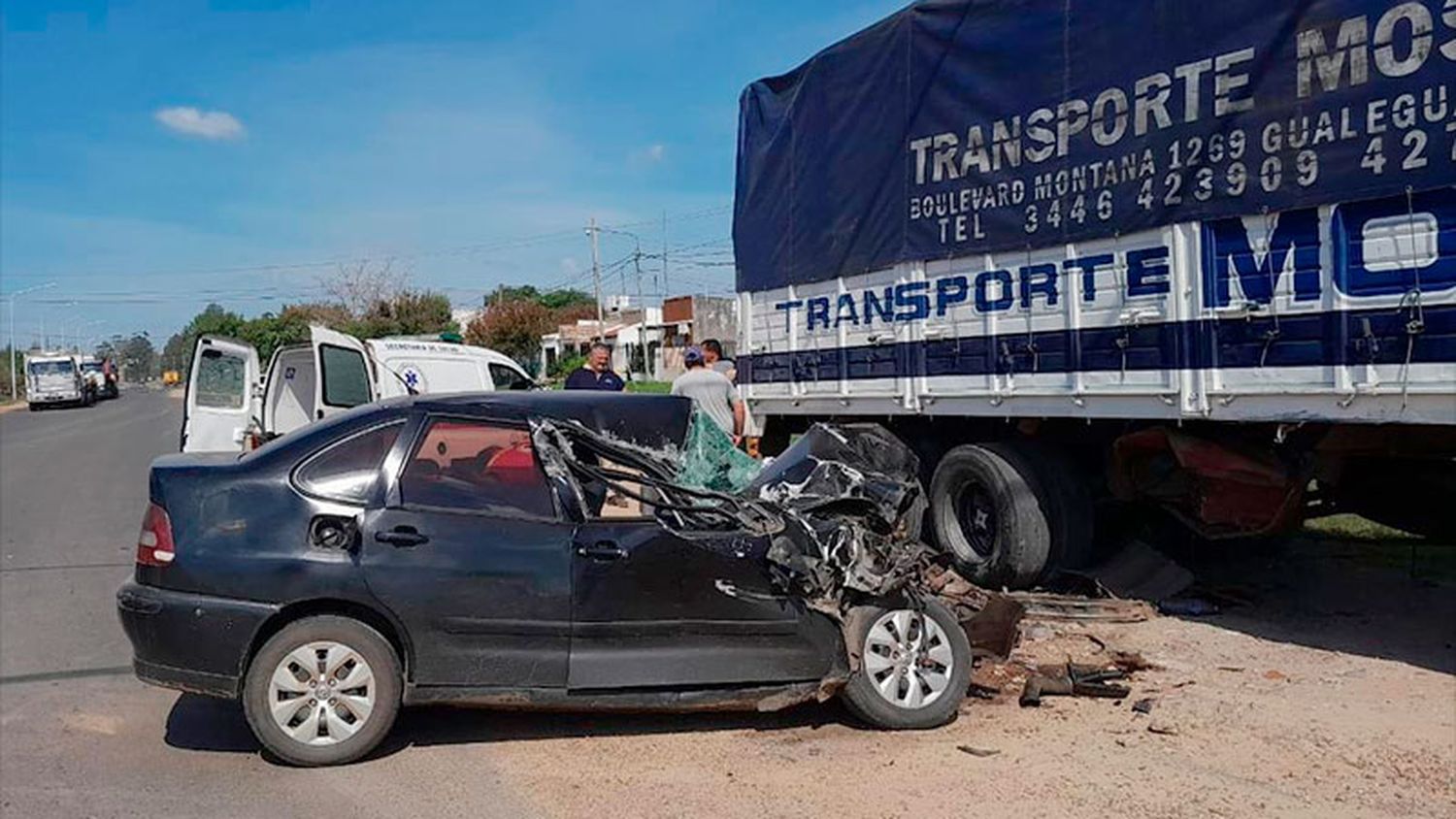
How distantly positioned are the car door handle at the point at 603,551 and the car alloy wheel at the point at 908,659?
1181 millimetres

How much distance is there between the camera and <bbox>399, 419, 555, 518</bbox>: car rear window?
201 inches

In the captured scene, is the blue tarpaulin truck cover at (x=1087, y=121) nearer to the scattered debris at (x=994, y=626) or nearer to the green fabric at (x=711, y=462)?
the scattered debris at (x=994, y=626)

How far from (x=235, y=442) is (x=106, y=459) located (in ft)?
37.2

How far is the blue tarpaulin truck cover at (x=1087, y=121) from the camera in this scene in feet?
18.8

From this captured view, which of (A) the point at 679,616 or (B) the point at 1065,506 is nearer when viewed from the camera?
(A) the point at 679,616

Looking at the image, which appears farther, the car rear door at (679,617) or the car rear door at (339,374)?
the car rear door at (339,374)

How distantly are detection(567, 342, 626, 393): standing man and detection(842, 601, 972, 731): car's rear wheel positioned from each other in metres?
5.65

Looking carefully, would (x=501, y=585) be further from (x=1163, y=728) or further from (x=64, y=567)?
(x=64, y=567)

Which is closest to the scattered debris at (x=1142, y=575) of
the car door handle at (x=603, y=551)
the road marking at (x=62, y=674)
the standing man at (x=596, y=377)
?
the car door handle at (x=603, y=551)

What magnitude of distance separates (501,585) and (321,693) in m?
0.84

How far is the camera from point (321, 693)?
16.0 ft

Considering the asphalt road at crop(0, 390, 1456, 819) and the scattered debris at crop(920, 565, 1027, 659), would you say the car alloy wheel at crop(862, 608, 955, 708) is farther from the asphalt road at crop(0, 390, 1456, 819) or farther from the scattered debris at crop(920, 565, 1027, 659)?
the scattered debris at crop(920, 565, 1027, 659)

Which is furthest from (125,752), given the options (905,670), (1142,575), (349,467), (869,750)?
(1142,575)

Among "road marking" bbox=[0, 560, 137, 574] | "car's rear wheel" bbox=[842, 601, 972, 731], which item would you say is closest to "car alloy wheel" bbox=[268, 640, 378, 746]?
"car's rear wheel" bbox=[842, 601, 972, 731]
